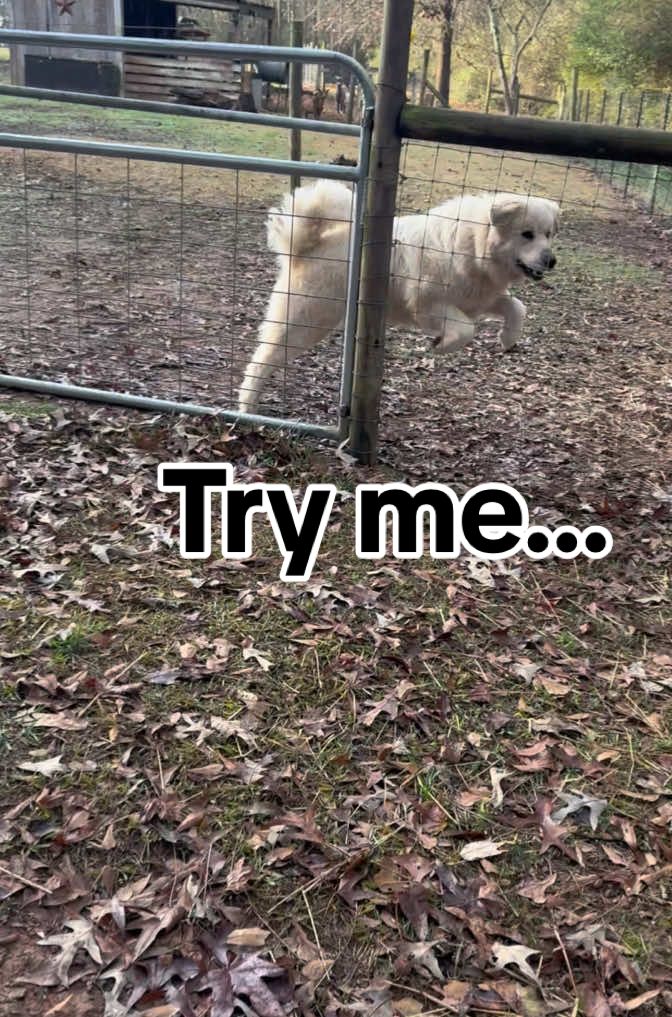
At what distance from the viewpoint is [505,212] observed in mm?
5375

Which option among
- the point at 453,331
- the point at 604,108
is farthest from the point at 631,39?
the point at 453,331

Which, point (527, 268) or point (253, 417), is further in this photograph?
point (527, 268)

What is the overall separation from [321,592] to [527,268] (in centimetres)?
291

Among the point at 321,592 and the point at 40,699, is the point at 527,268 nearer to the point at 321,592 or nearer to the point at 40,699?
the point at 321,592

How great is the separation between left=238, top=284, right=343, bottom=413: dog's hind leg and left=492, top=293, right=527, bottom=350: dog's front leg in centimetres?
124

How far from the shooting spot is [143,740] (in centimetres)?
291

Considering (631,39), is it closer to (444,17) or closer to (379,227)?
(444,17)

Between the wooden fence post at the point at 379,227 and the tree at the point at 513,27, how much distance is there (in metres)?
24.4

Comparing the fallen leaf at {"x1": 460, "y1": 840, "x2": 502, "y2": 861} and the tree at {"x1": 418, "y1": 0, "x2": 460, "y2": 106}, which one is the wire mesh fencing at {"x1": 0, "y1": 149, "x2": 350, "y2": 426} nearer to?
the fallen leaf at {"x1": 460, "y1": 840, "x2": 502, "y2": 861}

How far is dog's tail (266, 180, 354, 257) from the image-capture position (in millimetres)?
4941

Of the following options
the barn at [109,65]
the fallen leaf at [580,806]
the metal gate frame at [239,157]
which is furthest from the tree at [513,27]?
the fallen leaf at [580,806]

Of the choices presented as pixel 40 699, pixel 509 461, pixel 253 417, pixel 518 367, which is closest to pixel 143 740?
pixel 40 699

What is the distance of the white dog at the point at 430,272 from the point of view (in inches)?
208

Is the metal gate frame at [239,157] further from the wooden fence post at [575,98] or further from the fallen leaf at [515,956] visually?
the wooden fence post at [575,98]
